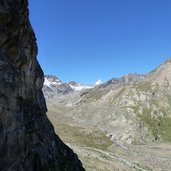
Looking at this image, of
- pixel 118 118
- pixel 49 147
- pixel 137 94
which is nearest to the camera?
pixel 49 147

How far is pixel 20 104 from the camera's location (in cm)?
2659

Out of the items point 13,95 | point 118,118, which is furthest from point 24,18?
point 118,118

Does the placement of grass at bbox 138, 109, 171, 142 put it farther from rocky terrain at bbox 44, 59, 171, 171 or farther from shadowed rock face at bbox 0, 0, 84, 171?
shadowed rock face at bbox 0, 0, 84, 171

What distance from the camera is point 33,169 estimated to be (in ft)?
89.4

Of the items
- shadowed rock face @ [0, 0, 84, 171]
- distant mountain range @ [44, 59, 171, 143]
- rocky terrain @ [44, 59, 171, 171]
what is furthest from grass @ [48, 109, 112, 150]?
shadowed rock face @ [0, 0, 84, 171]

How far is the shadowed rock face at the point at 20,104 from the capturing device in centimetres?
2261

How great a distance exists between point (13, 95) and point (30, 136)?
535 cm

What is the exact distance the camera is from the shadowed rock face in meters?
22.6

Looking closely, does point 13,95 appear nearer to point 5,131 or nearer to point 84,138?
point 5,131

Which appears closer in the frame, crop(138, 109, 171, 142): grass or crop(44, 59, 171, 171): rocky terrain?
crop(44, 59, 171, 171): rocky terrain

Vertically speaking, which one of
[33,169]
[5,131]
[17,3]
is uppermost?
[17,3]

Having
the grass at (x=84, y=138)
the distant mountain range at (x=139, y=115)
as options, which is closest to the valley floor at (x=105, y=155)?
the grass at (x=84, y=138)

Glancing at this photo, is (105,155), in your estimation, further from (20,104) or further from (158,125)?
(158,125)

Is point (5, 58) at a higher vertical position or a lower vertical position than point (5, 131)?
higher
